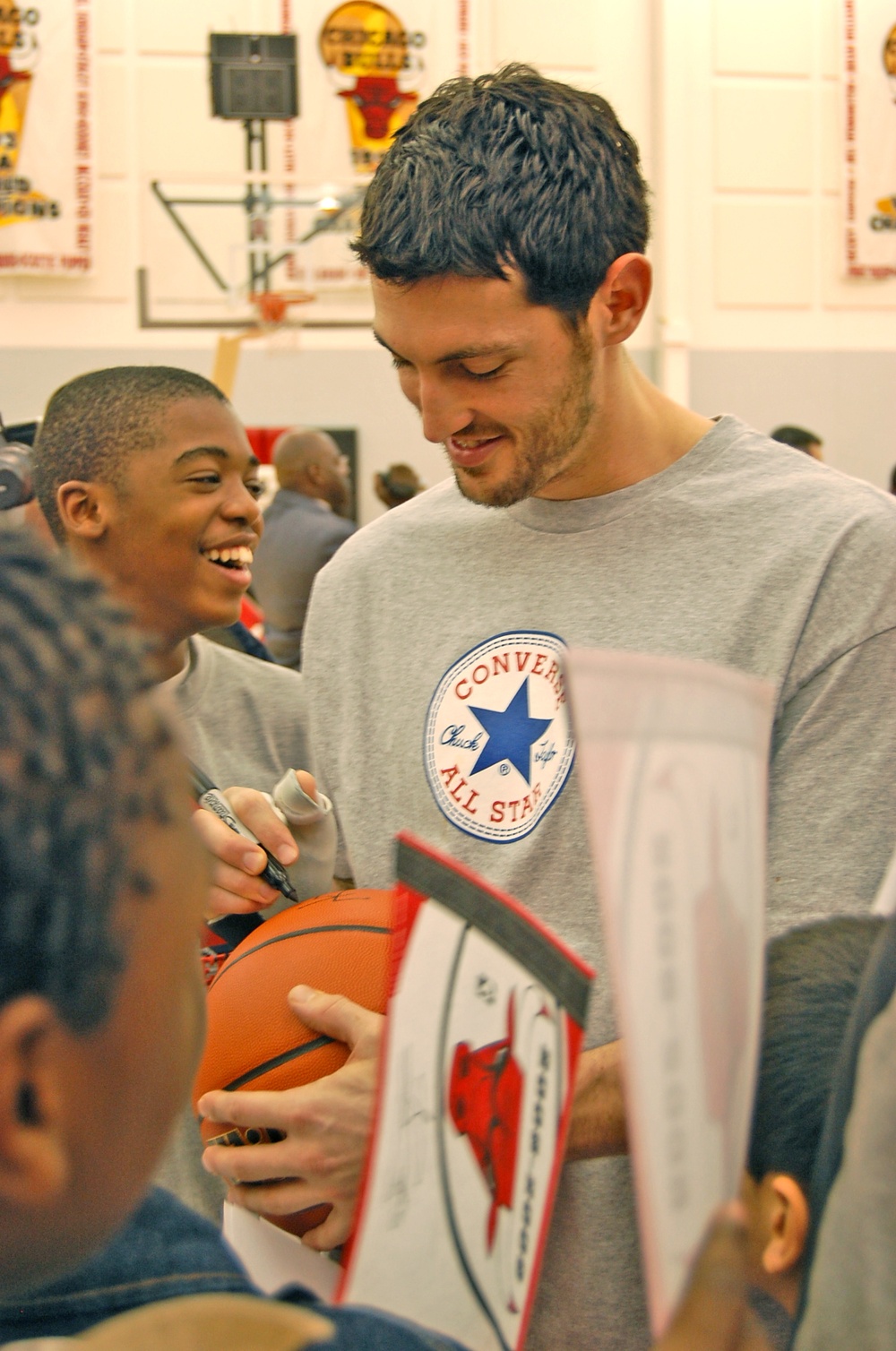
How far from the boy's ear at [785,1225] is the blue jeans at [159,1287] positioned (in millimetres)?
197

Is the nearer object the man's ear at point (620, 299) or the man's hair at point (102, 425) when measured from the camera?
the man's ear at point (620, 299)

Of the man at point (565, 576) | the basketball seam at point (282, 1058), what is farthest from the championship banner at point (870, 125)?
the basketball seam at point (282, 1058)

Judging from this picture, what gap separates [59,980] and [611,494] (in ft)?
2.94

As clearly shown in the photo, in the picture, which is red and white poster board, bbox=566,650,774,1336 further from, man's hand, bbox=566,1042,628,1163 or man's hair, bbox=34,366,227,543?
man's hair, bbox=34,366,227,543

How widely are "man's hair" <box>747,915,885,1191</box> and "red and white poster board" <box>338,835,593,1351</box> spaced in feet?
0.68

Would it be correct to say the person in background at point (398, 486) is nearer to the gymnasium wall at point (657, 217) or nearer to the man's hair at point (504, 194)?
the gymnasium wall at point (657, 217)

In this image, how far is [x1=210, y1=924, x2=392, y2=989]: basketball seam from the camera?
1.12m

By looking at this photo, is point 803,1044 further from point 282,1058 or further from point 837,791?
point 282,1058

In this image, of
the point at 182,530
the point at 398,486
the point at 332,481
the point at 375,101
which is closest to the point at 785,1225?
the point at 182,530

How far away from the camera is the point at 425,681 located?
128 centimetres

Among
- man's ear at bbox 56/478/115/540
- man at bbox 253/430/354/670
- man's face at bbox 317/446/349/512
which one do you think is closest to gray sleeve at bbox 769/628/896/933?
man's ear at bbox 56/478/115/540

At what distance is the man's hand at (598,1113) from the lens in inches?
38.9

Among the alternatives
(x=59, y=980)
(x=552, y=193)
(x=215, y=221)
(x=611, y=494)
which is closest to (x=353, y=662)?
(x=611, y=494)

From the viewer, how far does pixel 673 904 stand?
1.53ft
